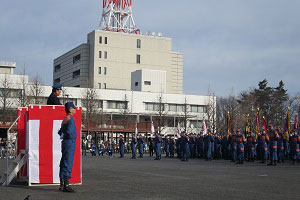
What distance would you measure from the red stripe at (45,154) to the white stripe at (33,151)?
8cm

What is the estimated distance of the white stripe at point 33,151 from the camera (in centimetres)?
1238

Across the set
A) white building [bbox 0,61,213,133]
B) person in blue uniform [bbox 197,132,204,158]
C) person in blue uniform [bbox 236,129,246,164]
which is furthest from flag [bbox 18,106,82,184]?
white building [bbox 0,61,213,133]

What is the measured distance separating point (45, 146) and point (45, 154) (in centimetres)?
22

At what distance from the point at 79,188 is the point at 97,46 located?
303 ft

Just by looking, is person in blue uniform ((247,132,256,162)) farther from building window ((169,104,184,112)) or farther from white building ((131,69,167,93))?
white building ((131,69,167,93))

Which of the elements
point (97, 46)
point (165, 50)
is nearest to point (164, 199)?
point (97, 46)

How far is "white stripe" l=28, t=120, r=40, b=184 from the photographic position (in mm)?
12383

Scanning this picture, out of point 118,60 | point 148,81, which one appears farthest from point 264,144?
point 118,60

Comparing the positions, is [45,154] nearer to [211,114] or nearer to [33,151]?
[33,151]

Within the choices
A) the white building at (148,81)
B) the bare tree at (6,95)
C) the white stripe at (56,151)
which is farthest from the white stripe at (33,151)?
the white building at (148,81)

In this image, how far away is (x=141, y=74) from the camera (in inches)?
3772

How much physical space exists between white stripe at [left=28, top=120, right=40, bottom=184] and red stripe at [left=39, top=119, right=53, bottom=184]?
84 millimetres

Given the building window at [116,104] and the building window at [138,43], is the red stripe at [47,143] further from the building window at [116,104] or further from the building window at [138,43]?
the building window at [138,43]

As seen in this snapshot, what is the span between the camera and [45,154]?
1259 centimetres
